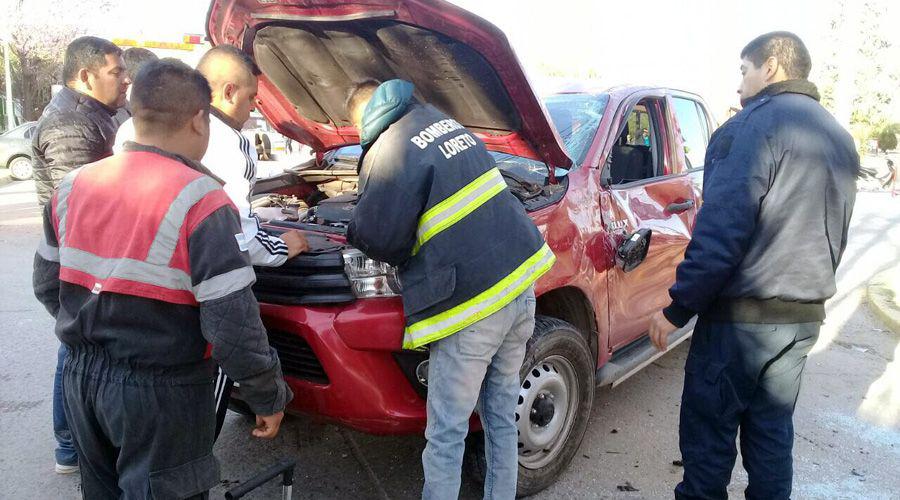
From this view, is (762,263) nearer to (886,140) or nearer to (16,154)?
(16,154)

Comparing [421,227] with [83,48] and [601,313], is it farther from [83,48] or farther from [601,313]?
[83,48]

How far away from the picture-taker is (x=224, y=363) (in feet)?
6.17

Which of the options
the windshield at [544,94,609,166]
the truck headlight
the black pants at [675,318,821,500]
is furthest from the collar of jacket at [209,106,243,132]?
the black pants at [675,318,821,500]

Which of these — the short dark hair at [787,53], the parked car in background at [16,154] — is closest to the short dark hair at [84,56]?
the short dark hair at [787,53]

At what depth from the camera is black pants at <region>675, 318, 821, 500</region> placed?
8.23 ft

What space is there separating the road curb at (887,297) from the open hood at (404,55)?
4.72 metres

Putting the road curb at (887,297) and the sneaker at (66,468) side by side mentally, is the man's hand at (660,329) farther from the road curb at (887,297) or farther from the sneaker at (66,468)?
the road curb at (887,297)

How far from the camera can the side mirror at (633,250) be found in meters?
3.34

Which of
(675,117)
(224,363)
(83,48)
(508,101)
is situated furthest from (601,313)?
(83,48)

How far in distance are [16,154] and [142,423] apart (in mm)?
17668

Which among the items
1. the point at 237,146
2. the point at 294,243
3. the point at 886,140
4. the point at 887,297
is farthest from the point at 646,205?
the point at 886,140

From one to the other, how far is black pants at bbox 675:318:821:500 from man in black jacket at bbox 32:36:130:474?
284 centimetres

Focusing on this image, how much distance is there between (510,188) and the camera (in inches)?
119

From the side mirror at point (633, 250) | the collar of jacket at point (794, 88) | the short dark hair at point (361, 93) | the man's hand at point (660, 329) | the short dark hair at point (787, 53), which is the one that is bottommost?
the man's hand at point (660, 329)
